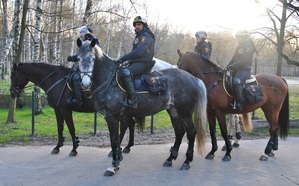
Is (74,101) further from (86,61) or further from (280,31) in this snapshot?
(280,31)

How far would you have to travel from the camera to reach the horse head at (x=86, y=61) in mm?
5102

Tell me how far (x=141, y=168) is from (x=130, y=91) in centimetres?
158

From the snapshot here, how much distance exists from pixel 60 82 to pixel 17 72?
1122 mm

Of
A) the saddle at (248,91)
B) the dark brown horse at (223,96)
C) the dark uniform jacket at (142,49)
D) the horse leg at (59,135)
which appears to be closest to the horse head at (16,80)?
the horse leg at (59,135)

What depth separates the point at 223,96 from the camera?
7.07m

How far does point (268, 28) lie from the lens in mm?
14461

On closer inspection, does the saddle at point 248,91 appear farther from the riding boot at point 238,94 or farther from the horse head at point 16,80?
the horse head at point 16,80

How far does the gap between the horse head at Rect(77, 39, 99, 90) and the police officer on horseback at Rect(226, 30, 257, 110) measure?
11.1 ft

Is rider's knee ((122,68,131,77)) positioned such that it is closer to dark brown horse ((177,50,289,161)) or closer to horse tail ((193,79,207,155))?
horse tail ((193,79,207,155))

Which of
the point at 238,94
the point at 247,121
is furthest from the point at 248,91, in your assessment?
the point at 247,121

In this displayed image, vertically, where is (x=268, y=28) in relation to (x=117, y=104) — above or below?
above

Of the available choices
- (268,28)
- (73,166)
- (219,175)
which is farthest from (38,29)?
(268,28)

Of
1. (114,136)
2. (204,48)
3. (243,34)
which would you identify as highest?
(243,34)

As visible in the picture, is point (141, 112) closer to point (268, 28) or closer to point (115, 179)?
point (115, 179)
